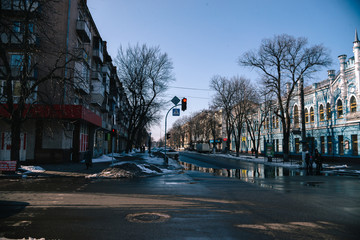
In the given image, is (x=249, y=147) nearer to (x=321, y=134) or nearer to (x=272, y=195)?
(x=321, y=134)

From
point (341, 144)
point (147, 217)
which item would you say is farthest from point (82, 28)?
point (341, 144)

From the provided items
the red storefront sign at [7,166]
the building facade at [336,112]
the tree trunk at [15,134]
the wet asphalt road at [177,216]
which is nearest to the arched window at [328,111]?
the building facade at [336,112]

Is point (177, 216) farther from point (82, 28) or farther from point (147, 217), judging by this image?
point (82, 28)

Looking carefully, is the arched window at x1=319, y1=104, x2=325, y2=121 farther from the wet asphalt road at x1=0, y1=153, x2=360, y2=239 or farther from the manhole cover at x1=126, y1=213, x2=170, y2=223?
the manhole cover at x1=126, y1=213, x2=170, y2=223

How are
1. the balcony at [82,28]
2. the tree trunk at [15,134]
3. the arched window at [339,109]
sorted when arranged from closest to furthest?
the tree trunk at [15,134] < the balcony at [82,28] < the arched window at [339,109]

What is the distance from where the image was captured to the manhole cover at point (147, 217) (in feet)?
19.6

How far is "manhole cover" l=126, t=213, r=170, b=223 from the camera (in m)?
5.97

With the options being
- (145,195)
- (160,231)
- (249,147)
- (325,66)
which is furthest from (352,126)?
(249,147)

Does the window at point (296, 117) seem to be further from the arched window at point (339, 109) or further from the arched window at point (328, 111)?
the arched window at point (339, 109)

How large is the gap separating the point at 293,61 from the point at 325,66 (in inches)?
136

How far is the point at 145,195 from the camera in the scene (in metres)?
9.40

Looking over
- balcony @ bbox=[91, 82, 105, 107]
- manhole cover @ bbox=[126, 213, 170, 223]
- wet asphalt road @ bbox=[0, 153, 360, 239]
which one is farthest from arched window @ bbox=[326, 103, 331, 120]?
manhole cover @ bbox=[126, 213, 170, 223]

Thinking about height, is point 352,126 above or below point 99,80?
below

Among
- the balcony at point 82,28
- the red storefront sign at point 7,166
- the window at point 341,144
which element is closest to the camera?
the red storefront sign at point 7,166
